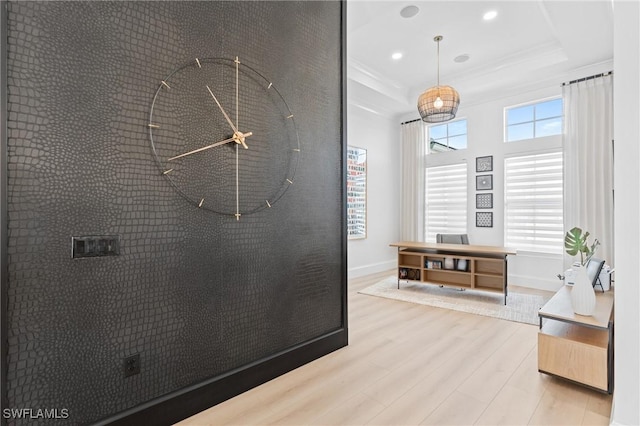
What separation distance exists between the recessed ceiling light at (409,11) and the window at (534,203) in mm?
2983

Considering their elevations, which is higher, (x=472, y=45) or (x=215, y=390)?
(x=472, y=45)

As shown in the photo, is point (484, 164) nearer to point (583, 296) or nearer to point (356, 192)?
point (356, 192)

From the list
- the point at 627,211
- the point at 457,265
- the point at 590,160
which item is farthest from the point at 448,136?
the point at 627,211

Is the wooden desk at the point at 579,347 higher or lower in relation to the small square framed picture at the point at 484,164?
lower

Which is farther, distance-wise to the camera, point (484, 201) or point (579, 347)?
point (484, 201)

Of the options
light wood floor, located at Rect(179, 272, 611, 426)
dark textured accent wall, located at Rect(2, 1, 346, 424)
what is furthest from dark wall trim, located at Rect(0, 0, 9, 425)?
light wood floor, located at Rect(179, 272, 611, 426)

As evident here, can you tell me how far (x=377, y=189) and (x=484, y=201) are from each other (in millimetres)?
1922

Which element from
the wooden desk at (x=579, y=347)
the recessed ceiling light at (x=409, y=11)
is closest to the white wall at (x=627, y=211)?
the wooden desk at (x=579, y=347)

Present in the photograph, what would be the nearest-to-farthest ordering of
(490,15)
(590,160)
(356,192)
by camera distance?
(490,15) → (590,160) → (356,192)

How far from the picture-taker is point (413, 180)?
21.4 feet

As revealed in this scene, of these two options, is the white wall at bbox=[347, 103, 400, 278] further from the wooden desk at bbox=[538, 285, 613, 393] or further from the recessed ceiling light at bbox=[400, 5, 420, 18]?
the wooden desk at bbox=[538, 285, 613, 393]

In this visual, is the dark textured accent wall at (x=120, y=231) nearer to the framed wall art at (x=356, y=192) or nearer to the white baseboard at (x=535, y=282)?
the framed wall art at (x=356, y=192)

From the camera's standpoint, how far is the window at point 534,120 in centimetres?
500

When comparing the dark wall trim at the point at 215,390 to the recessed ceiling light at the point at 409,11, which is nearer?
the dark wall trim at the point at 215,390
